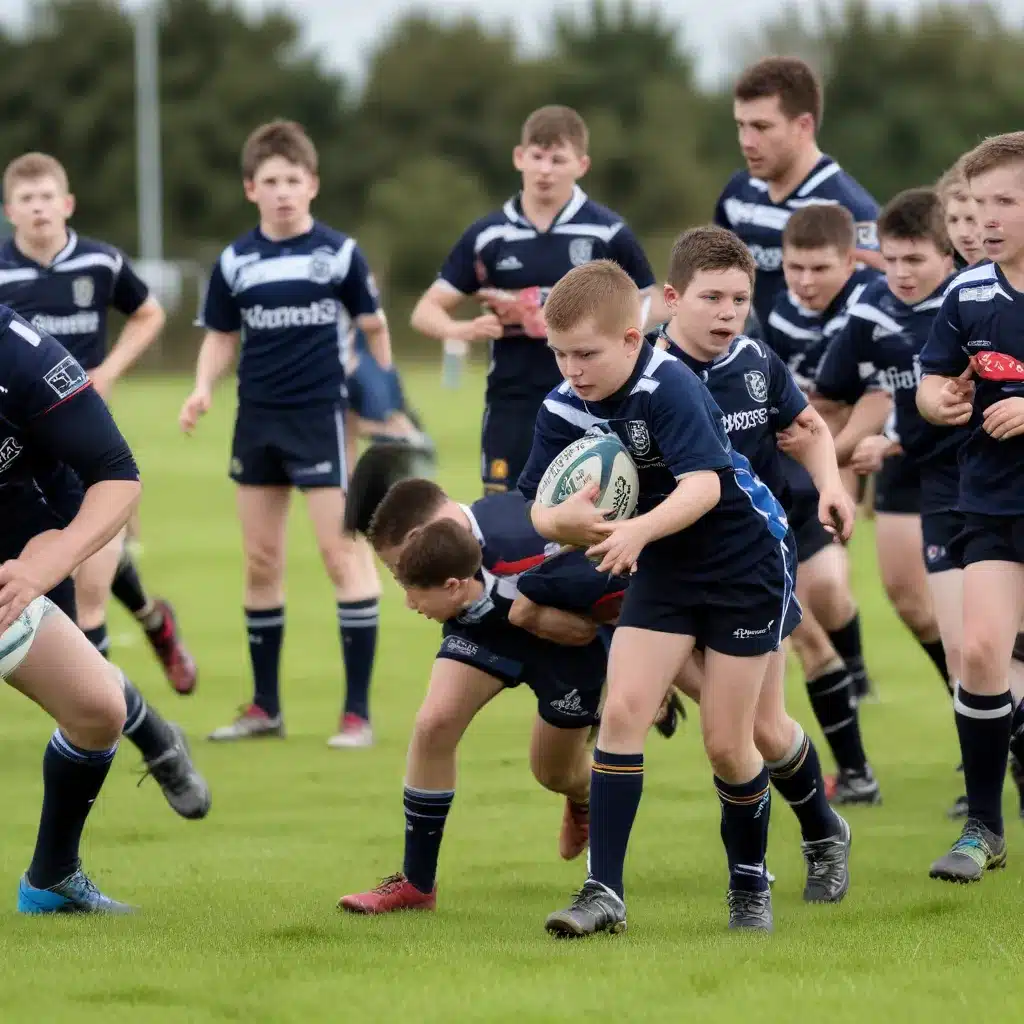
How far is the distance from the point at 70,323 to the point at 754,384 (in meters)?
3.96

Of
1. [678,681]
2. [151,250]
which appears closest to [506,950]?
[678,681]

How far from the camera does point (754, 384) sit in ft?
17.5

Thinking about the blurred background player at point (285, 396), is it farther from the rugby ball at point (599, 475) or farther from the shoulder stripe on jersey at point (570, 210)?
the rugby ball at point (599, 475)

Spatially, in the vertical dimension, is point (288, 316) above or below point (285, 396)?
above

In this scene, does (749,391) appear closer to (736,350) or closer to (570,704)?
(736,350)

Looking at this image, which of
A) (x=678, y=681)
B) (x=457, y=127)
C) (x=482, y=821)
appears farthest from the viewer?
(x=457, y=127)

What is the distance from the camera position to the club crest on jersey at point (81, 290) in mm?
8305

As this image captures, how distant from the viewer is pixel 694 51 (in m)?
66.9

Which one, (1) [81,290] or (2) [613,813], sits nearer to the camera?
(2) [613,813]

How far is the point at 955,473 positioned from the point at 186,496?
12898 mm

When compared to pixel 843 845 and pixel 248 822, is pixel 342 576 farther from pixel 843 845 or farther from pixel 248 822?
pixel 843 845

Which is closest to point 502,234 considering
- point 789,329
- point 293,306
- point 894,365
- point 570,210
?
point 570,210

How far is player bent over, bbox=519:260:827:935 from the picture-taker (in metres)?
4.68

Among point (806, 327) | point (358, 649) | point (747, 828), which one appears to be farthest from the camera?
point (358, 649)
